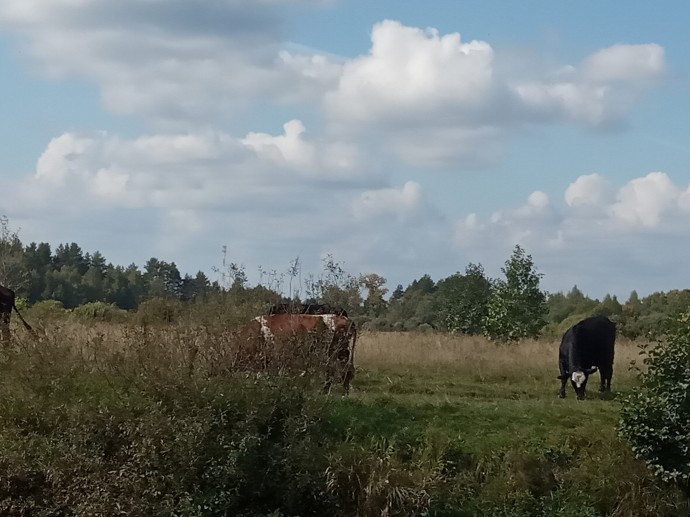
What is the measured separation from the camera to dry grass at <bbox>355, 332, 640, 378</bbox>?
74.2ft

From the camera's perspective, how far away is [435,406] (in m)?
15.6

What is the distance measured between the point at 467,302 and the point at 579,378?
2888cm

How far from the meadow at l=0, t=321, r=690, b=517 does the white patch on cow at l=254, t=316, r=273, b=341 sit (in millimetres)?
664

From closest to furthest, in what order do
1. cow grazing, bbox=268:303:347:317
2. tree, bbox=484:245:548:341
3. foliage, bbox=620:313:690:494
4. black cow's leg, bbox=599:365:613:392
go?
foliage, bbox=620:313:690:494, cow grazing, bbox=268:303:347:317, black cow's leg, bbox=599:365:613:392, tree, bbox=484:245:548:341

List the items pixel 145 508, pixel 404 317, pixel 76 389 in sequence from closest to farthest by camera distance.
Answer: pixel 145 508, pixel 76 389, pixel 404 317

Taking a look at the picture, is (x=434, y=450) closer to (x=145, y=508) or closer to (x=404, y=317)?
(x=145, y=508)

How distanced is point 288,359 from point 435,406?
308 centimetres

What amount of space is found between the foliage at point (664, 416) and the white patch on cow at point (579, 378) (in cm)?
463

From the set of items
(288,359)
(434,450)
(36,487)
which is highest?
(288,359)

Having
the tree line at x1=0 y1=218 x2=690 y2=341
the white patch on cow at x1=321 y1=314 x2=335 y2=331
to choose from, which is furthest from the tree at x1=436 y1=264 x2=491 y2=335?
the white patch on cow at x1=321 y1=314 x2=335 y2=331

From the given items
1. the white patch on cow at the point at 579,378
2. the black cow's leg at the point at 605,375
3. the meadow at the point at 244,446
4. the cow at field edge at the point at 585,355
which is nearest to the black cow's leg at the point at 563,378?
the cow at field edge at the point at 585,355

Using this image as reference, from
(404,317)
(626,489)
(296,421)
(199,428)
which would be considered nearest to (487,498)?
(626,489)

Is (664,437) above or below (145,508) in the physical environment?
above

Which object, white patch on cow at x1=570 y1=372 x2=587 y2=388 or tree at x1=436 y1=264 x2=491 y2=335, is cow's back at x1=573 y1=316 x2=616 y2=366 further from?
tree at x1=436 y1=264 x2=491 y2=335
